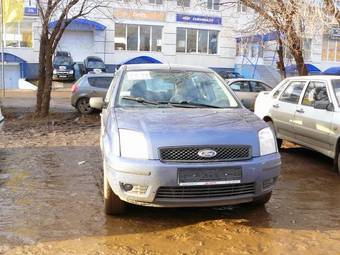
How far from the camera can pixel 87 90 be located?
16.4m

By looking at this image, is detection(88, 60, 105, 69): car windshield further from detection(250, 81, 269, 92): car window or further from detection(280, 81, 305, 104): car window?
detection(280, 81, 305, 104): car window

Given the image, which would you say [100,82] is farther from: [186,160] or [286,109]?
[186,160]

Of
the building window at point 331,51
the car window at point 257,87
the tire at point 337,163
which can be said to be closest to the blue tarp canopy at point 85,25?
the car window at point 257,87

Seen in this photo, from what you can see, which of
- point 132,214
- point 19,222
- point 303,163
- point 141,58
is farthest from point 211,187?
point 141,58

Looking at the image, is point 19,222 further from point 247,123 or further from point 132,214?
point 247,123

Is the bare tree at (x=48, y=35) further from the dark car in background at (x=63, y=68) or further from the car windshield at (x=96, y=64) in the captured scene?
the car windshield at (x=96, y=64)

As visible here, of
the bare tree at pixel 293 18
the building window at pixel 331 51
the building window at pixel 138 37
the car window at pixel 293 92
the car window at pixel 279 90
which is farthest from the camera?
the building window at pixel 331 51

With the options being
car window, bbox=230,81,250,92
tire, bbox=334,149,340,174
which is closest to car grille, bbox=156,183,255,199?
tire, bbox=334,149,340,174

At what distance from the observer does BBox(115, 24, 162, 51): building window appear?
3584cm

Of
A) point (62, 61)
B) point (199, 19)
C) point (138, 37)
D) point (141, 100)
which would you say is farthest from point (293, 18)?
point (199, 19)

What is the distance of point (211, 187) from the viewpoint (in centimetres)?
457

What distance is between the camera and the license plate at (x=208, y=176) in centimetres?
448

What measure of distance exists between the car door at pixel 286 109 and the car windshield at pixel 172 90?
2.83m

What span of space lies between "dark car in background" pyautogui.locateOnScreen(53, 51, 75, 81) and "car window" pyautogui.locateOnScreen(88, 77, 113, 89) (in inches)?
608
